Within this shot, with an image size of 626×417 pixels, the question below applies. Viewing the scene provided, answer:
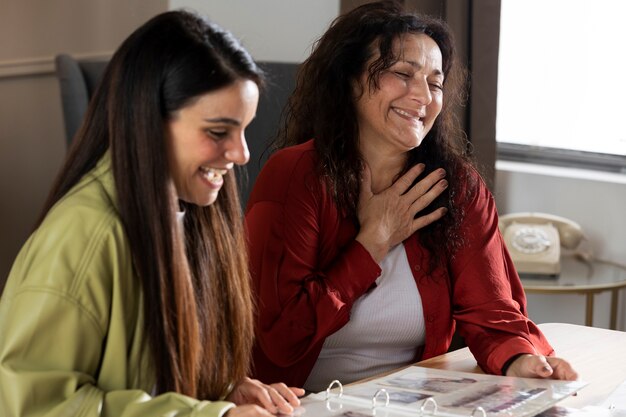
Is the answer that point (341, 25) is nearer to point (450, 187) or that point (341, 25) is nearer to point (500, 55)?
point (450, 187)

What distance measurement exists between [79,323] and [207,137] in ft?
0.95

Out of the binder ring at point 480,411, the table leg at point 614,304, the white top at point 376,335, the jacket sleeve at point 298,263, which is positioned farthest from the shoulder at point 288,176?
the table leg at point 614,304

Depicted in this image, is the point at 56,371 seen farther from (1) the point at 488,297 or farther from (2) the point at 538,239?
(2) the point at 538,239

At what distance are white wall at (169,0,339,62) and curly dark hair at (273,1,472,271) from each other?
1413mm

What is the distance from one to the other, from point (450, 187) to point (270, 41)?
1.68 m

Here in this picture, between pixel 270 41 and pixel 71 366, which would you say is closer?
pixel 71 366

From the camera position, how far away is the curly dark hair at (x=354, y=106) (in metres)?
2.00

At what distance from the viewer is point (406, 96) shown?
6.48 feet

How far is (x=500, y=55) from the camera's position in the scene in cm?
366

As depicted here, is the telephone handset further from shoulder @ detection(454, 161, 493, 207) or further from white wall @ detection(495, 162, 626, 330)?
shoulder @ detection(454, 161, 493, 207)

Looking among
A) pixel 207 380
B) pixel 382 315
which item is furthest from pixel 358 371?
pixel 207 380

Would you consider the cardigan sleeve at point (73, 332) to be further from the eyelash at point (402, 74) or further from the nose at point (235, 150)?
the eyelash at point (402, 74)

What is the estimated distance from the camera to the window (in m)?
3.44

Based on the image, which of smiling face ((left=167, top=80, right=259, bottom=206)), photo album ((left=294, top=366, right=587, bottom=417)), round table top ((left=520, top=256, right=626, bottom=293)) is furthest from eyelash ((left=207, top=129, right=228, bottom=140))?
round table top ((left=520, top=256, right=626, bottom=293))
